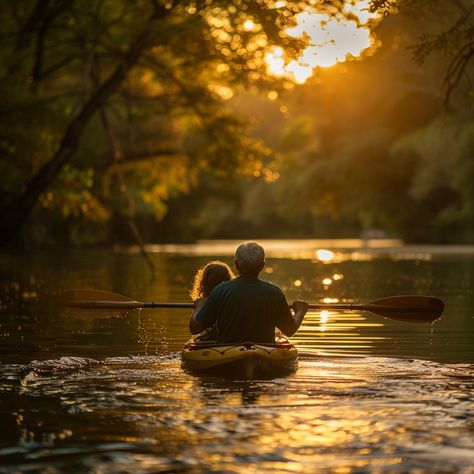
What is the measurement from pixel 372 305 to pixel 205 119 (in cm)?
2401

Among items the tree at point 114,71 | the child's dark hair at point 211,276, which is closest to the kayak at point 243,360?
the child's dark hair at point 211,276

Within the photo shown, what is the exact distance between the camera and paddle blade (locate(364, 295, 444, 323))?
1335 cm

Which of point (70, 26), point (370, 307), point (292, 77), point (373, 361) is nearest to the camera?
point (373, 361)

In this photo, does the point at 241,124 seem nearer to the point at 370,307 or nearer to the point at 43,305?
the point at 43,305

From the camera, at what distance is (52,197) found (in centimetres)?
3709

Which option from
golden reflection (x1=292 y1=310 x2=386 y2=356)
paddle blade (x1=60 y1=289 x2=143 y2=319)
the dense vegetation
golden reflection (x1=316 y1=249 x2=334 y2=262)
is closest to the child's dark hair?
golden reflection (x1=292 y1=310 x2=386 y2=356)

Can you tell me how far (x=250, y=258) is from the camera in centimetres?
1091

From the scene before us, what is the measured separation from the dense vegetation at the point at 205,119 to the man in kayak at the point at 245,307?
20.1 ft

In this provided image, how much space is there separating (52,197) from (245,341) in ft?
87.2

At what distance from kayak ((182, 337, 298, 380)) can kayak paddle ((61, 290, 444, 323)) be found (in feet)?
5.83

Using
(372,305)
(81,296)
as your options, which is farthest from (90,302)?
(372,305)

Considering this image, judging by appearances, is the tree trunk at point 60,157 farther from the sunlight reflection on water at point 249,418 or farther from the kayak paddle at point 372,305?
the sunlight reflection on water at point 249,418

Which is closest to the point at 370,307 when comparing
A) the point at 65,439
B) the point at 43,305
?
the point at 65,439

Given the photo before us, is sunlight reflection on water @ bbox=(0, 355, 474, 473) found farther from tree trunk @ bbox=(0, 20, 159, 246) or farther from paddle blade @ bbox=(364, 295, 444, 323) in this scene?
tree trunk @ bbox=(0, 20, 159, 246)
